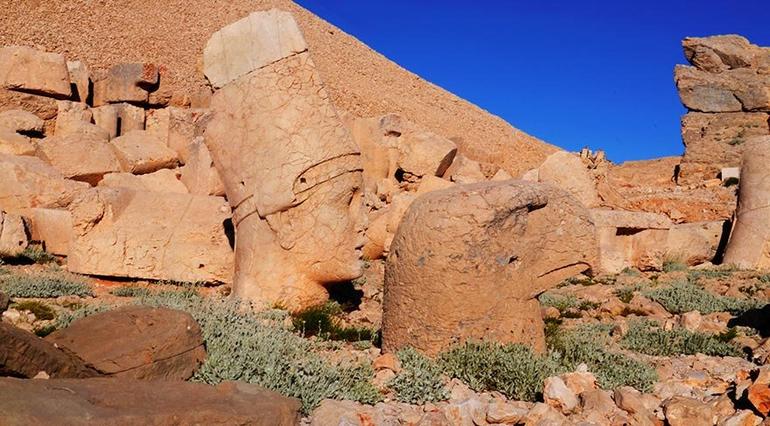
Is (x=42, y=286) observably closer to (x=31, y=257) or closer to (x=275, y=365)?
(x=31, y=257)

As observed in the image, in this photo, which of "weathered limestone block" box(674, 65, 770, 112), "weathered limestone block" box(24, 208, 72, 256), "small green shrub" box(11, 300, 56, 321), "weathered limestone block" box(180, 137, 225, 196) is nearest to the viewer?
"small green shrub" box(11, 300, 56, 321)

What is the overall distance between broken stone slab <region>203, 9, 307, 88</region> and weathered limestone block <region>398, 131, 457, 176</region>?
7.45m

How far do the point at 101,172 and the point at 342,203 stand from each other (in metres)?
6.43

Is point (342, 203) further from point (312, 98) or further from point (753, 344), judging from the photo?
point (753, 344)

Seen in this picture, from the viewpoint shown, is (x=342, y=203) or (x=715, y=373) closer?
(x=715, y=373)

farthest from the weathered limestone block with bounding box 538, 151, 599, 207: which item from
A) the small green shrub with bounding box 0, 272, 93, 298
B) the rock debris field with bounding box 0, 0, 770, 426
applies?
the small green shrub with bounding box 0, 272, 93, 298

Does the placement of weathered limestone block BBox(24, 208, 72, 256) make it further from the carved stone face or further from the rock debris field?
the carved stone face

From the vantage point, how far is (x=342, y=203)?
22.2 feet

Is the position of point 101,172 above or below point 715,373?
above

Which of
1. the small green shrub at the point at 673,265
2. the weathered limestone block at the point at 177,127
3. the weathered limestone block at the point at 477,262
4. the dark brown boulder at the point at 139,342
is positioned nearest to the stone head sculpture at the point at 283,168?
the weathered limestone block at the point at 477,262

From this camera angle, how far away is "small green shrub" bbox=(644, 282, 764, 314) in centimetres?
764

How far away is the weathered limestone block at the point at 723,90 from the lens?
2498 centimetres

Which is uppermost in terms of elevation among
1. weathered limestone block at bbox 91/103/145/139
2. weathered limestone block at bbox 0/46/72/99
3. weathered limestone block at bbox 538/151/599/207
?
weathered limestone block at bbox 0/46/72/99

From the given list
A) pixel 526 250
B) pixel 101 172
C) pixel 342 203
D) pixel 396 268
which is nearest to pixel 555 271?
pixel 526 250
